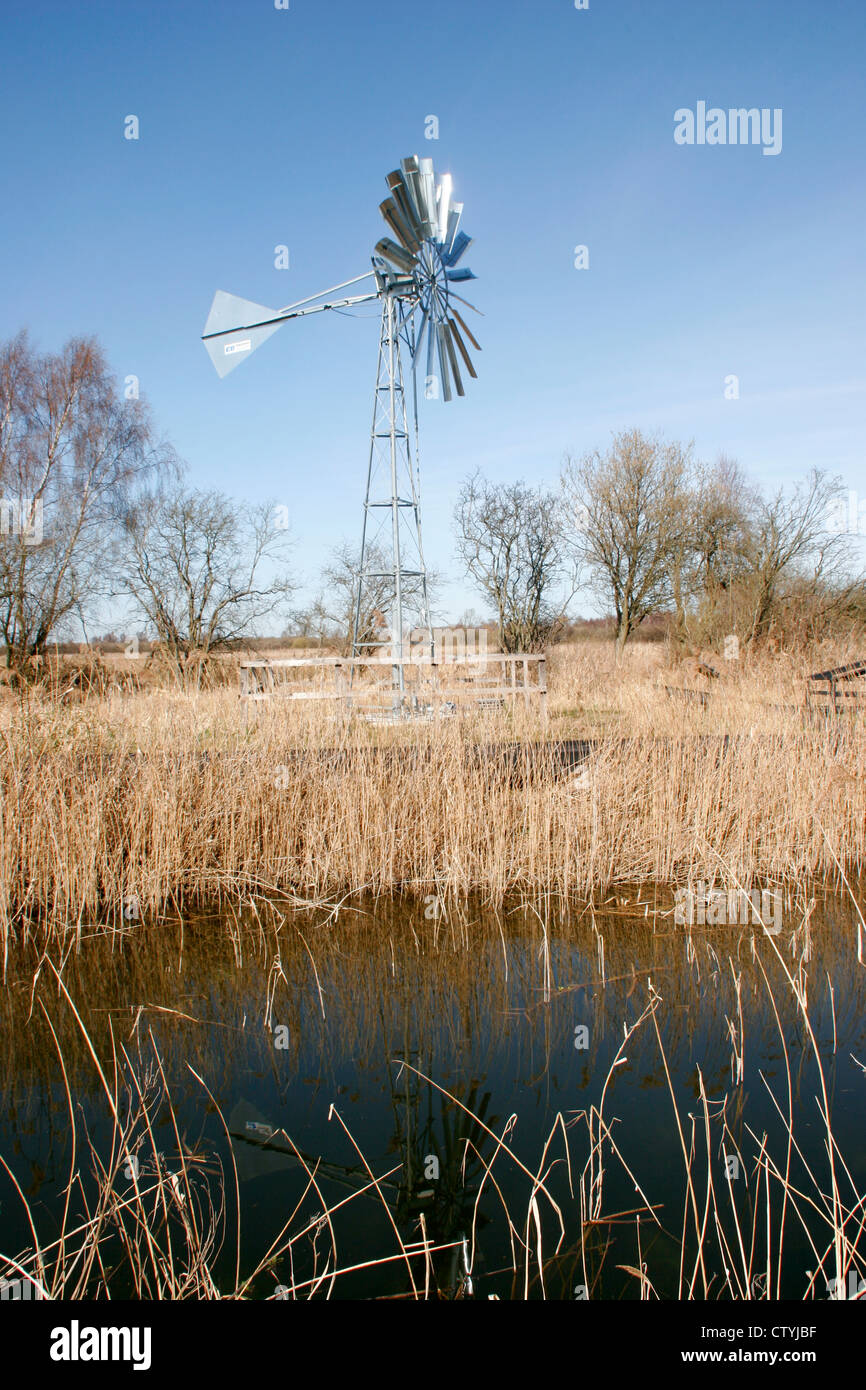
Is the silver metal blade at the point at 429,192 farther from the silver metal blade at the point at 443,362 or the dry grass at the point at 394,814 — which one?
the dry grass at the point at 394,814

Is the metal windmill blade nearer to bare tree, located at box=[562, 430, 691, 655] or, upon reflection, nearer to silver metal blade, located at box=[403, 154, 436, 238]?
silver metal blade, located at box=[403, 154, 436, 238]

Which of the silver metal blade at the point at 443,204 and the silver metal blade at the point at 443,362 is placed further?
the silver metal blade at the point at 443,362

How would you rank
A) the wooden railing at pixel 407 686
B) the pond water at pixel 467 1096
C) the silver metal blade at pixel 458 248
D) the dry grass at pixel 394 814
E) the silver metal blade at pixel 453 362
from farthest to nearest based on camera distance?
the silver metal blade at pixel 453 362
the silver metal blade at pixel 458 248
the wooden railing at pixel 407 686
the dry grass at pixel 394 814
the pond water at pixel 467 1096

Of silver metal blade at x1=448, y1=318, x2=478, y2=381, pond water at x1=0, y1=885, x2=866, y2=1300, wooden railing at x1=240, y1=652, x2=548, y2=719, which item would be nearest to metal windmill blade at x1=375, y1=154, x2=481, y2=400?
silver metal blade at x1=448, y1=318, x2=478, y2=381

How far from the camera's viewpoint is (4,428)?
15.5 meters

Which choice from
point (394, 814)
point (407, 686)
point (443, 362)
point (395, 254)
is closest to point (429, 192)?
point (395, 254)

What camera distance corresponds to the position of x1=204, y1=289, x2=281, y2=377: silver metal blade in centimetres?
1208

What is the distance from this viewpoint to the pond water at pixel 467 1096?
2299 millimetres

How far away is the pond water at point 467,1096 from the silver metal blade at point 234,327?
984 cm

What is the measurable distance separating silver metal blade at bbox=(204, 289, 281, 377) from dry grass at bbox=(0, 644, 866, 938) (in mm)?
8119

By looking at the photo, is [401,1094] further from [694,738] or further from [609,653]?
[609,653]

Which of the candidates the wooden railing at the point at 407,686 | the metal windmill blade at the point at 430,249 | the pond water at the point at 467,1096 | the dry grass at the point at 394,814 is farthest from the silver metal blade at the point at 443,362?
the pond water at the point at 467,1096

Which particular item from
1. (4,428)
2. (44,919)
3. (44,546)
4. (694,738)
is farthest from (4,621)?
(694,738)
